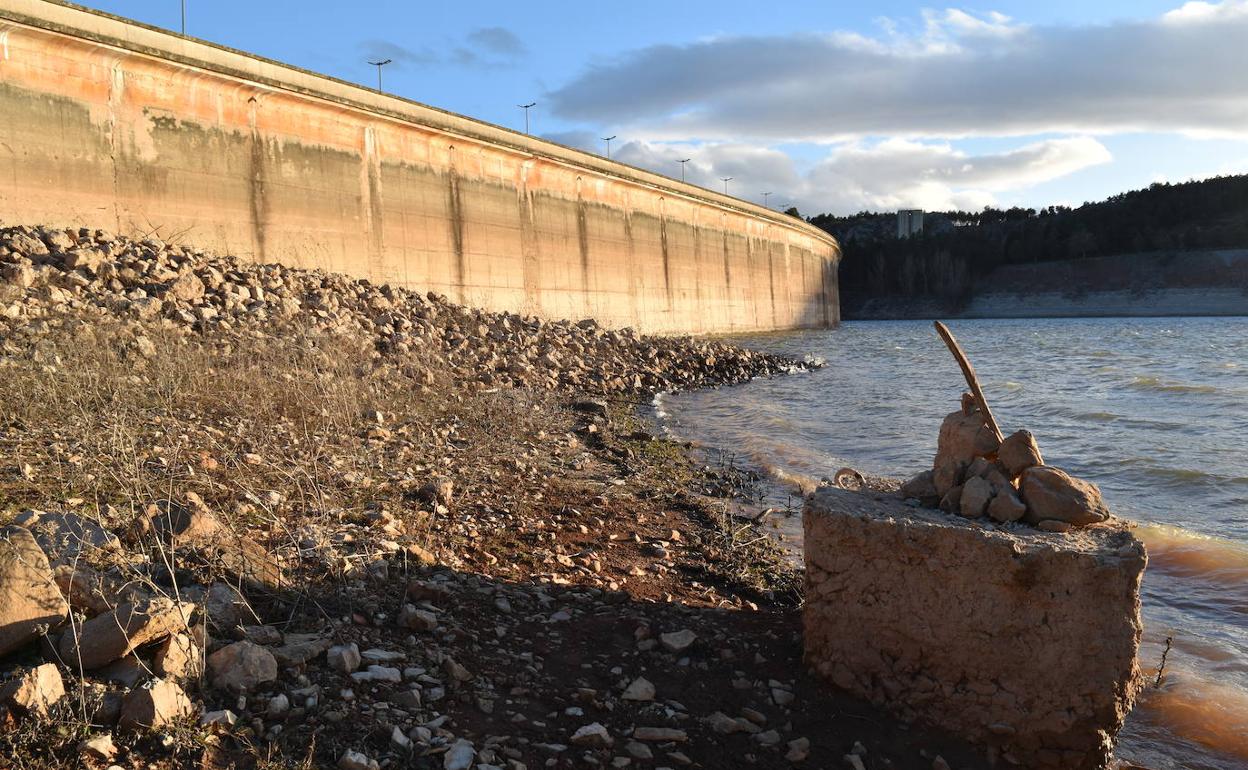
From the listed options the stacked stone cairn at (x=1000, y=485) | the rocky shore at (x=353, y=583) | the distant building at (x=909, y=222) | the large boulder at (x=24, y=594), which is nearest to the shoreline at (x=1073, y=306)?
the distant building at (x=909, y=222)

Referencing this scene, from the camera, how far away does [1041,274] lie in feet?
234

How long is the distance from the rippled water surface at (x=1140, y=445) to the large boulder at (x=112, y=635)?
3.45 metres

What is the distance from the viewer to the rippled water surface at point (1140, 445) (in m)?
3.81

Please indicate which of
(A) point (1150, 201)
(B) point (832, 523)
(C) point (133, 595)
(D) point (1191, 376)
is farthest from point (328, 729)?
(A) point (1150, 201)

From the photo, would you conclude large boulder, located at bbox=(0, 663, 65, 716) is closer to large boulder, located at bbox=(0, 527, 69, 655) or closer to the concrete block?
large boulder, located at bbox=(0, 527, 69, 655)

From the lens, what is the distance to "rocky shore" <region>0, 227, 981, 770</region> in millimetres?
2510

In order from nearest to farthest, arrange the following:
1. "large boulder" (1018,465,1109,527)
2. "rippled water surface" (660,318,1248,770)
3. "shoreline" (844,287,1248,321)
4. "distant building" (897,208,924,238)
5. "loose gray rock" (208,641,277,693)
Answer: "loose gray rock" (208,641,277,693), "large boulder" (1018,465,1109,527), "rippled water surface" (660,318,1248,770), "shoreline" (844,287,1248,321), "distant building" (897,208,924,238)

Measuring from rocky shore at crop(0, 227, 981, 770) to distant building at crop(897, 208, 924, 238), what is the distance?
90.9 metres

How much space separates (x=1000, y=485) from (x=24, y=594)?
3.25 meters

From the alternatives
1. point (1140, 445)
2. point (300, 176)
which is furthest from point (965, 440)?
point (300, 176)

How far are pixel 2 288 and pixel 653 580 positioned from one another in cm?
755

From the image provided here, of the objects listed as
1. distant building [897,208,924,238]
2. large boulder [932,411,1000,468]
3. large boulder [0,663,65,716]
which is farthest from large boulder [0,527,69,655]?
distant building [897,208,924,238]

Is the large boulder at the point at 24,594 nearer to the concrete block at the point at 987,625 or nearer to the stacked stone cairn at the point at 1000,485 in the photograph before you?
the concrete block at the point at 987,625

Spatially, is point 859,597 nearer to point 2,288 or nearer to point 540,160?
point 2,288
